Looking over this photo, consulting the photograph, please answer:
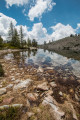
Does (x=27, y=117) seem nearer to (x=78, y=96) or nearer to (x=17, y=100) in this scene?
(x=17, y=100)

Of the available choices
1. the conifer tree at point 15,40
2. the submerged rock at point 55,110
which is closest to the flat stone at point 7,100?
the submerged rock at point 55,110

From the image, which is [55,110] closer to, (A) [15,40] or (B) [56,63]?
(B) [56,63]

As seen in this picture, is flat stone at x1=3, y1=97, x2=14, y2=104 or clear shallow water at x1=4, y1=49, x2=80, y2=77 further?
clear shallow water at x1=4, y1=49, x2=80, y2=77

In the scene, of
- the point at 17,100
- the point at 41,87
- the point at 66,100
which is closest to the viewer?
the point at 17,100

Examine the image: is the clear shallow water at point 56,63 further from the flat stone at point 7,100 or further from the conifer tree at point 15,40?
the conifer tree at point 15,40

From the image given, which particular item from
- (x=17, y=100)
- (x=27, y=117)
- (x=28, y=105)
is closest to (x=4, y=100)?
(x=17, y=100)

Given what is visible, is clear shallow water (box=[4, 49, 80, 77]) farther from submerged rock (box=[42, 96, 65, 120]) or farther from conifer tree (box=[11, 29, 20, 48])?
conifer tree (box=[11, 29, 20, 48])

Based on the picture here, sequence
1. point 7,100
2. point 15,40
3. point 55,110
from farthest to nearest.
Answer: point 15,40 → point 7,100 → point 55,110

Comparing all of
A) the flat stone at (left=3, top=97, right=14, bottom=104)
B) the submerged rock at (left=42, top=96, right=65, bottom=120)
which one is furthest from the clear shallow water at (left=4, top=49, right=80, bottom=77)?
the flat stone at (left=3, top=97, right=14, bottom=104)

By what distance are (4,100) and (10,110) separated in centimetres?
70

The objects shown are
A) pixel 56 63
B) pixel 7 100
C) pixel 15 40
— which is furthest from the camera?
pixel 15 40

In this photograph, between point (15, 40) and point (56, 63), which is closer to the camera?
point (56, 63)

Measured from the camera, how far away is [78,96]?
9.24 feet

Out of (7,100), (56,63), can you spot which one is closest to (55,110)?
(7,100)
